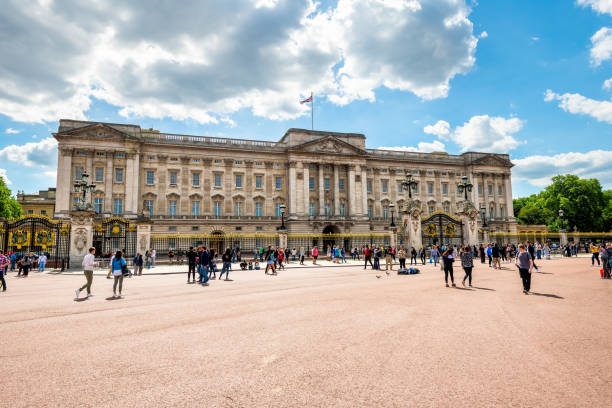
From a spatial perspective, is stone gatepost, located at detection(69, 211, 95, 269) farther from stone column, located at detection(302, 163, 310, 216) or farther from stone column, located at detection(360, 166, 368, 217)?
stone column, located at detection(360, 166, 368, 217)

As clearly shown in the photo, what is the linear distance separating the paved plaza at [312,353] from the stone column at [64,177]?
38.1m

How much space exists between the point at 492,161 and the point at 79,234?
63.5 meters

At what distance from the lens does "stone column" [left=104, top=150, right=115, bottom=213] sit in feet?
144

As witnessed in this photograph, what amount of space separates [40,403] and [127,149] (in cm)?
4661

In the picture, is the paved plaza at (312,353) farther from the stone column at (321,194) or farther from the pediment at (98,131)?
the stone column at (321,194)

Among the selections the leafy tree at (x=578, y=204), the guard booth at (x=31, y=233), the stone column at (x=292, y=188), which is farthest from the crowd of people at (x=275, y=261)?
the leafy tree at (x=578, y=204)

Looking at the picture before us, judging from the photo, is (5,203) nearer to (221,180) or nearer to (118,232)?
(221,180)

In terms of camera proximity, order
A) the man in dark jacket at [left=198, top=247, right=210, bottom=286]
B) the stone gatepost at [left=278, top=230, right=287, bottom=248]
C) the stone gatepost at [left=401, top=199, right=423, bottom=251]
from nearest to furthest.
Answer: the man in dark jacket at [left=198, top=247, right=210, bottom=286] → the stone gatepost at [left=401, top=199, right=423, bottom=251] → the stone gatepost at [left=278, top=230, right=287, bottom=248]

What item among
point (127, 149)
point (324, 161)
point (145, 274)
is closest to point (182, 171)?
point (127, 149)

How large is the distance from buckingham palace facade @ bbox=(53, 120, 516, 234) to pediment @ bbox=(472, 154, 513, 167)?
266 inches

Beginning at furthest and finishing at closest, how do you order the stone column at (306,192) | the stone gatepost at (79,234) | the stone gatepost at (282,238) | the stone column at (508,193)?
1. the stone column at (508,193)
2. the stone column at (306,192)
3. the stone gatepost at (282,238)
4. the stone gatepost at (79,234)

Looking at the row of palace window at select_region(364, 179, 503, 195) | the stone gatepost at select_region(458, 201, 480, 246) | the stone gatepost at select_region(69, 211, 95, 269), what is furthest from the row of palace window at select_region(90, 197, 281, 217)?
the stone gatepost at select_region(458, 201, 480, 246)

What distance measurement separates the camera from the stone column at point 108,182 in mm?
43969

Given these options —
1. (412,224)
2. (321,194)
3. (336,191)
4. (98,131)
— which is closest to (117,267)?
(412,224)
